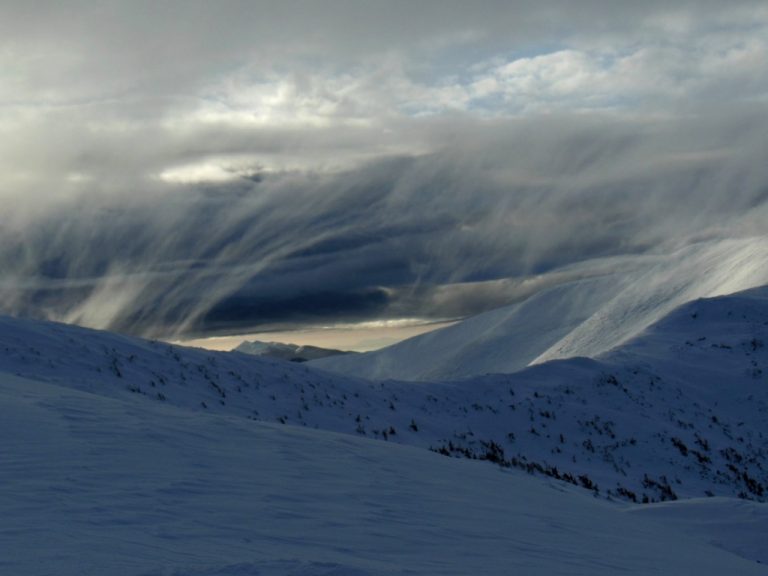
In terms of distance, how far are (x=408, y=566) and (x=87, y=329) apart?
15947 mm

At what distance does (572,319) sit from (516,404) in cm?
3889

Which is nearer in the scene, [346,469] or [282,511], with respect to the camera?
[282,511]

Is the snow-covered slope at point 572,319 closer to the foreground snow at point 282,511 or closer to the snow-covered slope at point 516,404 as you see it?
the snow-covered slope at point 516,404

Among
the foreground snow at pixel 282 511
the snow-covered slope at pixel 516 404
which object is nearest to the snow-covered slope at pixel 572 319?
the snow-covered slope at pixel 516 404

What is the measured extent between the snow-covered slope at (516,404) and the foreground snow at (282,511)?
3.65 m

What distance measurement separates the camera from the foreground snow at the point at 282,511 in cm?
522

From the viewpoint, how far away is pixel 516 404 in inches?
846

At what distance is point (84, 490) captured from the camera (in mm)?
6641

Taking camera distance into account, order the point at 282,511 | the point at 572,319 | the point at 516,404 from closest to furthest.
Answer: the point at 282,511
the point at 516,404
the point at 572,319

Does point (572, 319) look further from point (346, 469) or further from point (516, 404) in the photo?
point (346, 469)

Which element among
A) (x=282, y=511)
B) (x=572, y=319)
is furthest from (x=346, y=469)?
(x=572, y=319)

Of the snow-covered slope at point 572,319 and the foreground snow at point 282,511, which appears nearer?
the foreground snow at point 282,511

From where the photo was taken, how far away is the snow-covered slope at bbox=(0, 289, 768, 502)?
16.5 metres

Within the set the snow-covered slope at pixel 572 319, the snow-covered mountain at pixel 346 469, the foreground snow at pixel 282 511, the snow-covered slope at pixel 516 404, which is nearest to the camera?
the foreground snow at pixel 282 511
